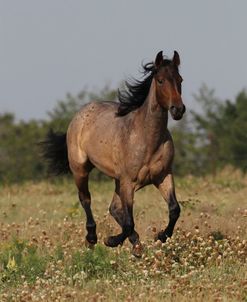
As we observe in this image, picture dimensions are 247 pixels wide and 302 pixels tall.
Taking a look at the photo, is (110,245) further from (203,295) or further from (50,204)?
(50,204)

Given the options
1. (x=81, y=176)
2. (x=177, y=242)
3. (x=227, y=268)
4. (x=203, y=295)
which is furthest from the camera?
(x=81, y=176)

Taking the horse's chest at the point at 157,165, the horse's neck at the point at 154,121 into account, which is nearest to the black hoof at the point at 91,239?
the horse's chest at the point at 157,165

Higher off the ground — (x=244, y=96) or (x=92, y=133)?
(x=92, y=133)

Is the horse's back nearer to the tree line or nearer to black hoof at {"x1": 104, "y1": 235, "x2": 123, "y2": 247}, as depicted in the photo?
black hoof at {"x1": 104, "y1": 235, "x2": 123, "y2": 247}

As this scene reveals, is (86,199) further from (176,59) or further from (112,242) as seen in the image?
(176,59)

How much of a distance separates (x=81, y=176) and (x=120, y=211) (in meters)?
1.16

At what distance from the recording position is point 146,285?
7363 mm

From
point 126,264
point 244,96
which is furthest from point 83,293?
point 244,96

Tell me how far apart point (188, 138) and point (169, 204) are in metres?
41.6

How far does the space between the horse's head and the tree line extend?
3433 centimetres

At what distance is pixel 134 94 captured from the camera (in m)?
10.5

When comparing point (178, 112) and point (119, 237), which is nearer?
point (178, 112)

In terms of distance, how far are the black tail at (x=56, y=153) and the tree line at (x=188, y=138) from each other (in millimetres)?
30941

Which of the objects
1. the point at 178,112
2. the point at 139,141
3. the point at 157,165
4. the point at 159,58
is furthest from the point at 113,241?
the point at 159,58
